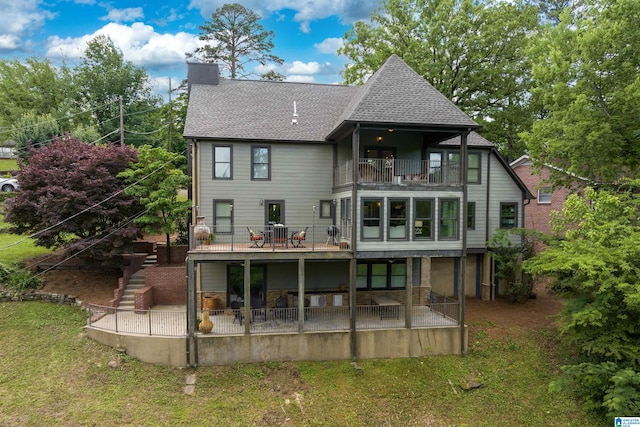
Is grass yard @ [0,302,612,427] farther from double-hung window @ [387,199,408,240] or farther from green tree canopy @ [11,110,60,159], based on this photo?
green tree canopy @ [11,110,60,159]

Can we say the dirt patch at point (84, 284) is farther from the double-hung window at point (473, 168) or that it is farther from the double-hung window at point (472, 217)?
the double-hung window at point (473, 168)

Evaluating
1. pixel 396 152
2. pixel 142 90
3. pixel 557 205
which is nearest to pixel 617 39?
pixel 396 152

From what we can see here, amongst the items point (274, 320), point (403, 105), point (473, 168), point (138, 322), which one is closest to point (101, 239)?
point (138, 322)

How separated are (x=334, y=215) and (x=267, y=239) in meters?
3.22

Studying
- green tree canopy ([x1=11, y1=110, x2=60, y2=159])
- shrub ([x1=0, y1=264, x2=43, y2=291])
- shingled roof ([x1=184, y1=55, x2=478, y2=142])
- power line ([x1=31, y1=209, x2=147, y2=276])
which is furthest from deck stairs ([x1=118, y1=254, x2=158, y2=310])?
green tree canopy ([x1=11, y1=110, x2=60, y2=159])

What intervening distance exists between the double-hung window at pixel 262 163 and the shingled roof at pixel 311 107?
0.61m

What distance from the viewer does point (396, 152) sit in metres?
16.5

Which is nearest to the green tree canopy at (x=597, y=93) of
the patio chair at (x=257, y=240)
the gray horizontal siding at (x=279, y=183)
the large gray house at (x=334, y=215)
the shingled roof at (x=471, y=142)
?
the shingled roof at (x=471, y=142)

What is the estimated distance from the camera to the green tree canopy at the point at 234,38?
112ft

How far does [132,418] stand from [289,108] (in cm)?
1383

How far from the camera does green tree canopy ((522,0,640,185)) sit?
1346cm

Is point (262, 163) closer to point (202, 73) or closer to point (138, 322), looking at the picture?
point (202, 73)

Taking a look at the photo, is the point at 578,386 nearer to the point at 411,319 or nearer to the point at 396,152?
the point at 411,319

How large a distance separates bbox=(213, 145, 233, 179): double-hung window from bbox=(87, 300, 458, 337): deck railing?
5681mm
